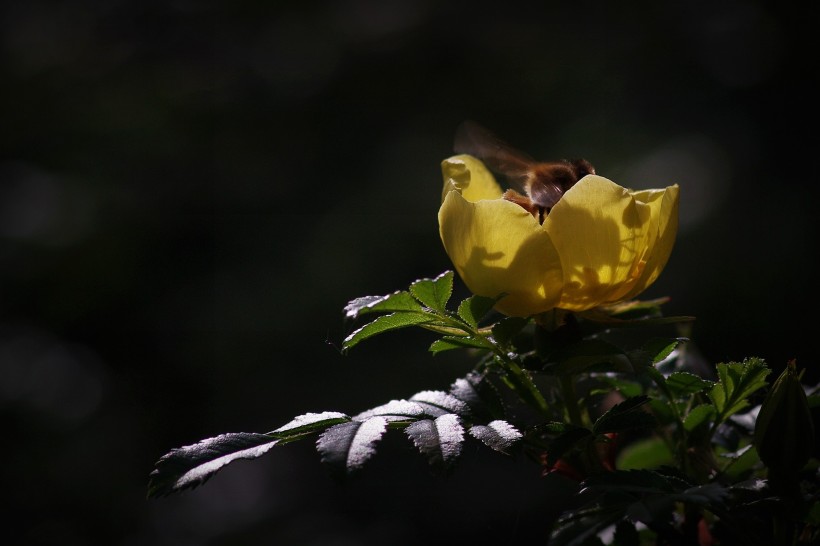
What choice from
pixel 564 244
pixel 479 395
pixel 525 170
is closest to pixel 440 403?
pixel 479 395

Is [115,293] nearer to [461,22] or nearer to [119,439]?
[119,439]

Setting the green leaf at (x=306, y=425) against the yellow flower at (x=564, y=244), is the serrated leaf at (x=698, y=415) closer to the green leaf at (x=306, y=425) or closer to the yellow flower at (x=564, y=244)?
the yellow flower at (x=564, y=244)

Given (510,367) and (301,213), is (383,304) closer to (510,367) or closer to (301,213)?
(510,367)

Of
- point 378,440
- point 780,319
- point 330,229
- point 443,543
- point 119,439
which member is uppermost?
point 378,440

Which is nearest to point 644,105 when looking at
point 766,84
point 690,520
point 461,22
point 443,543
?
point 766,84

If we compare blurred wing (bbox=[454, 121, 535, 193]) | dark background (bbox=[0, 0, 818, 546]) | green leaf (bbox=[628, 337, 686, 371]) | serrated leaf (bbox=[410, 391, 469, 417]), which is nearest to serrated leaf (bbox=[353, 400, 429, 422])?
serrated leaf (bbox=[410, 391, 469, 417])

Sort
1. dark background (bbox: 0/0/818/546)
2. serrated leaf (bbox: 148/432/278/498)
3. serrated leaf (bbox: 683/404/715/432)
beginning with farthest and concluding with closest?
dark background (bbox: 0/0/818/546), serrated leaf (bbox: 683/404/715/432), serrated leaf (bbox: 148/432/278/498)

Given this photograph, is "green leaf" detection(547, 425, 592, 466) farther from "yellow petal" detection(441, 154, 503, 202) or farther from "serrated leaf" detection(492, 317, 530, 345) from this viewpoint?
"yellow petal" detection(441, 154, 503, 202)
